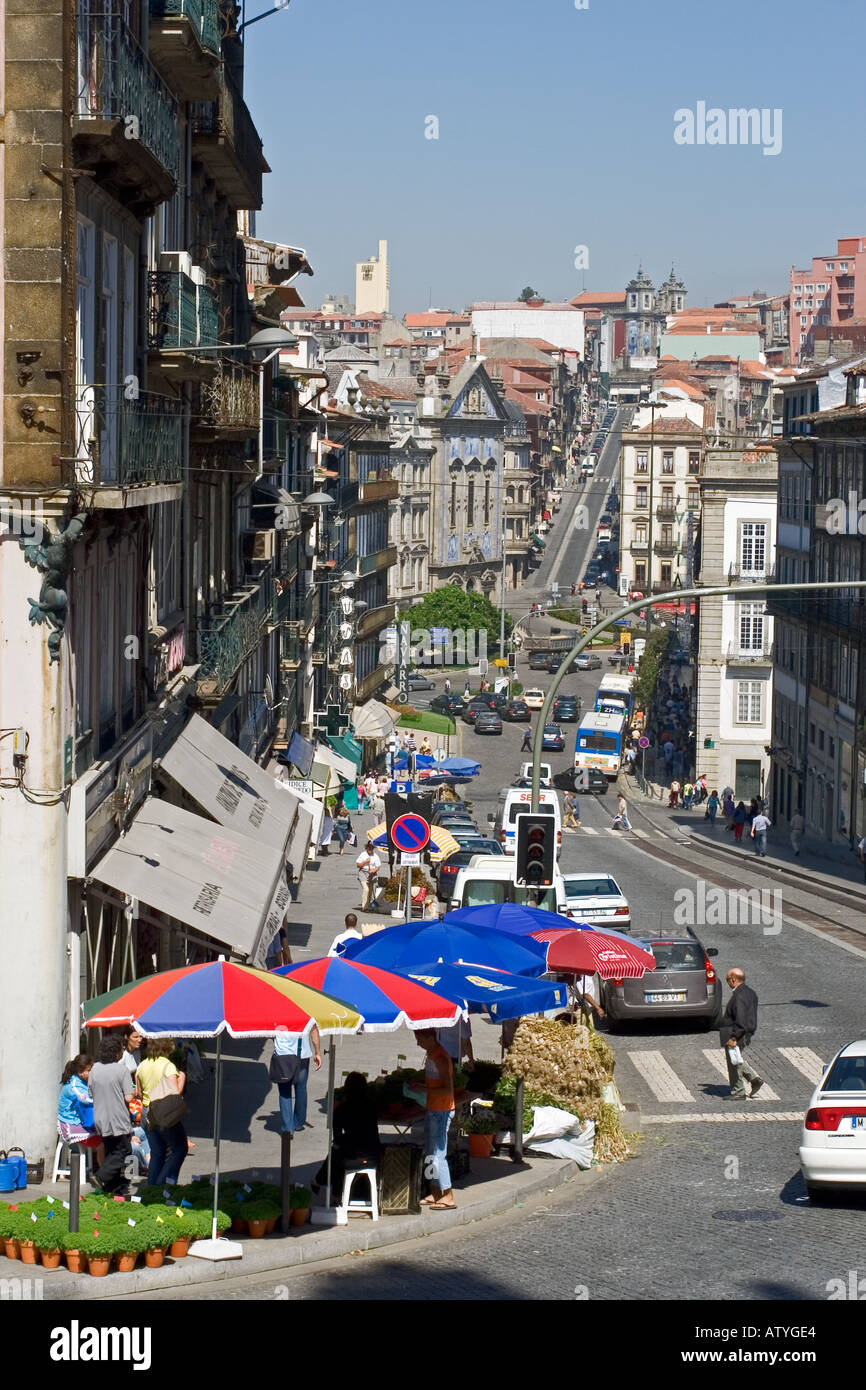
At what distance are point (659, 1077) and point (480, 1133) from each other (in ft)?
18.8

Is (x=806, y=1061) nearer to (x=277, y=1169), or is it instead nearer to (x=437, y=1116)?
(x=437, y=1116)

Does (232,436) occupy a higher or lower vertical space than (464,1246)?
higher

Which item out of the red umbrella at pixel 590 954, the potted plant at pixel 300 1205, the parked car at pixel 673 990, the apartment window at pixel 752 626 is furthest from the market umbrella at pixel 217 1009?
the apartment window at pixel 752 626

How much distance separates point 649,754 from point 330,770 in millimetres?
42087

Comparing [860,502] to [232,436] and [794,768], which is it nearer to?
[794,768]

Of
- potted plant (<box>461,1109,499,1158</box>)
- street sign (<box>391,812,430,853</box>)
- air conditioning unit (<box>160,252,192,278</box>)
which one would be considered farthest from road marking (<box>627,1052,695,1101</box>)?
air conditioning unit (<box>160,252,192,278</box>)

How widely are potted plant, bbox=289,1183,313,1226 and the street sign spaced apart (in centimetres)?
1498

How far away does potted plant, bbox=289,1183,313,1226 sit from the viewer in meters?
15.4

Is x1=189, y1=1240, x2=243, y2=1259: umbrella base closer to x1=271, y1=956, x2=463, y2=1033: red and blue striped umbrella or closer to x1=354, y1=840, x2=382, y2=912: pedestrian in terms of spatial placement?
x1=271, y1=956, x2=463, y2=1033: red and blue striped umbrella

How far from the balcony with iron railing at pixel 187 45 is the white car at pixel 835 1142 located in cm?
1339

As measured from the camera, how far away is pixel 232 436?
31172 mm

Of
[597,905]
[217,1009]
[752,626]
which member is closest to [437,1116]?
[217,1009]
